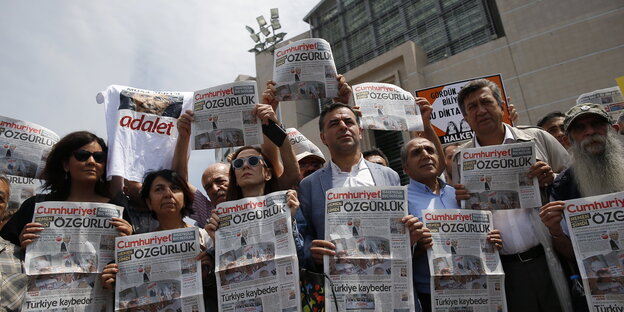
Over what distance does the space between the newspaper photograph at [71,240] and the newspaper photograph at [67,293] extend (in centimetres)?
5

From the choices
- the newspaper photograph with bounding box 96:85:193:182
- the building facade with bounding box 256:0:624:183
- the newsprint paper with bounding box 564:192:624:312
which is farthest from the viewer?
the building facade with bounding box 256:0:624:183

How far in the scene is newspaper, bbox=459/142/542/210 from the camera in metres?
3.09

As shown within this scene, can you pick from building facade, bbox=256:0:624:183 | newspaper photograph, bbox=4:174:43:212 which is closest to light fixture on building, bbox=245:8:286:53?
building facade, bbox=256:0:624:183

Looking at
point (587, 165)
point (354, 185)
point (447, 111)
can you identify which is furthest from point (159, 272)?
point (447, 111)

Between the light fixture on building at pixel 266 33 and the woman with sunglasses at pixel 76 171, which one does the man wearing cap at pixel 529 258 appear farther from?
the light fixture on building at pixel 266 33

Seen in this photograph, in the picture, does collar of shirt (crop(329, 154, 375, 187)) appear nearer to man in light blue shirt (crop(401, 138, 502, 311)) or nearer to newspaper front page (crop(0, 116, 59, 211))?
man in light blue shirt (crop(401, 138, 502, 311))

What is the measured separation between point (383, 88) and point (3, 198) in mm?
3866

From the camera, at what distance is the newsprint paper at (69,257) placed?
9.62 ft

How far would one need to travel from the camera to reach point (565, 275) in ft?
10.0

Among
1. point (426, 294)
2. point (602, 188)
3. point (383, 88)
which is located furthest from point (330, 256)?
point (383, 88)

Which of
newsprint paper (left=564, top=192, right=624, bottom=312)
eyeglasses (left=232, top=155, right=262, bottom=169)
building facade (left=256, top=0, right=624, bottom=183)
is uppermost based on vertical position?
building facade (left=256, top=0, right=624, bottom=183)

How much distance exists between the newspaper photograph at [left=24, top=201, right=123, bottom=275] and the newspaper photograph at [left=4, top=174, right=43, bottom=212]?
1.92 metres

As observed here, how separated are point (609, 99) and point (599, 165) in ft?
11.2

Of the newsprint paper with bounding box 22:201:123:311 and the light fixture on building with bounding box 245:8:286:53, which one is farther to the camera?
the light fixture on building with bounding box 245:8:286:53
